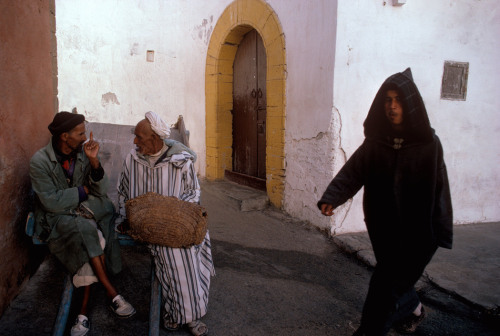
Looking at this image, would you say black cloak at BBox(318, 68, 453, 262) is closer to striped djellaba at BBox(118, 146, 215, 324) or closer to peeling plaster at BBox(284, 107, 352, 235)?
striped djellaba at BBox(118, 146, 215, 324)

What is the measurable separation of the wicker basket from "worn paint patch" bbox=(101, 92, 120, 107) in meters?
6.99

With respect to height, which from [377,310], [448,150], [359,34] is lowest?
[377,310]

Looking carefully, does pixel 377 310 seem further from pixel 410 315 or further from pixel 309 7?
pixel 309 7

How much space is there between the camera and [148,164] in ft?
8.92

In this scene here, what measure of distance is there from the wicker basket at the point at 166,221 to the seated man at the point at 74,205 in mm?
492

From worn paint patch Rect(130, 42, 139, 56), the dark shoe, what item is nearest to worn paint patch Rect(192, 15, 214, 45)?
worn paint patch Rect(130, 42, 139, 56)

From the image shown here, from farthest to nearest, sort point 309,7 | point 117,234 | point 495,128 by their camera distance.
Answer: point 495,128 → point 309,7 → point 117,234

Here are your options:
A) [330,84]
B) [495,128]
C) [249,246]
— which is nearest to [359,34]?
[330,84]

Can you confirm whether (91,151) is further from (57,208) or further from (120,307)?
(120,307)

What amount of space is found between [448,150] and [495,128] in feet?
2.62

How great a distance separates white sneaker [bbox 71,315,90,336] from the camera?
8.04 feet

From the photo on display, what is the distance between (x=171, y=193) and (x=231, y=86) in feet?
16.0

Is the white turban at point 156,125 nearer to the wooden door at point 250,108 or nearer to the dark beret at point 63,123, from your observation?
the dark beret at point 63,123

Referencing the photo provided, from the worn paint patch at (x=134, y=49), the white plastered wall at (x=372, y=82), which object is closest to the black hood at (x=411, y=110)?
the white plastered wall at (x=372, y=82)
